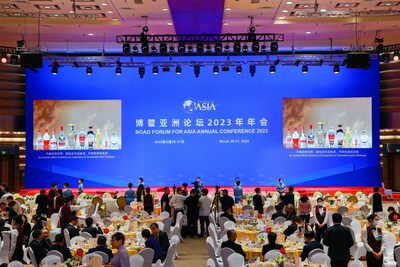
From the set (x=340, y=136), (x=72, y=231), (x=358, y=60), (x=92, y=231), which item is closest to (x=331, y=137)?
(x=340, y=136)

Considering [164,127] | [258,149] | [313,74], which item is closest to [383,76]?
[313,74]

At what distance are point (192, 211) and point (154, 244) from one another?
6676 millimetres

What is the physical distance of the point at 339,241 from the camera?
989 cm

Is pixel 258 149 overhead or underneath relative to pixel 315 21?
underneath

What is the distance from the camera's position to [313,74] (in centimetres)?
2675

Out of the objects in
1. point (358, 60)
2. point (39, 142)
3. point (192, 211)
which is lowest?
point (192, 211)

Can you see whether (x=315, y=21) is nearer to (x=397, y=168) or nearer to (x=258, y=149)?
(x=258, y=149)

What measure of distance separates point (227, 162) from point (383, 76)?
7.47 metres

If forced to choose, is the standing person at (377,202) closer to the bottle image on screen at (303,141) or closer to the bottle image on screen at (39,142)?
the bottle image on screen at (303,141)

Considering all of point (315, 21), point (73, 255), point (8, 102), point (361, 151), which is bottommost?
point (73, 255)

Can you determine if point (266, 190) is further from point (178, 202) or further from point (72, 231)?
point (72, 231)

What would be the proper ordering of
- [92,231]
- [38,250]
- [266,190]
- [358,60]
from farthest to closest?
[266,190], [358,60], [92,231], [38,250]

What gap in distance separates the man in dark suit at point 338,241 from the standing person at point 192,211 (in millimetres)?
7782

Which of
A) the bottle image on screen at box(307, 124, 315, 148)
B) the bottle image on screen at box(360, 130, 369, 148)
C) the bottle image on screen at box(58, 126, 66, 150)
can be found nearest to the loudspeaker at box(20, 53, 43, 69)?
the bottle image on screen at box(58, 126, 66, 150)
